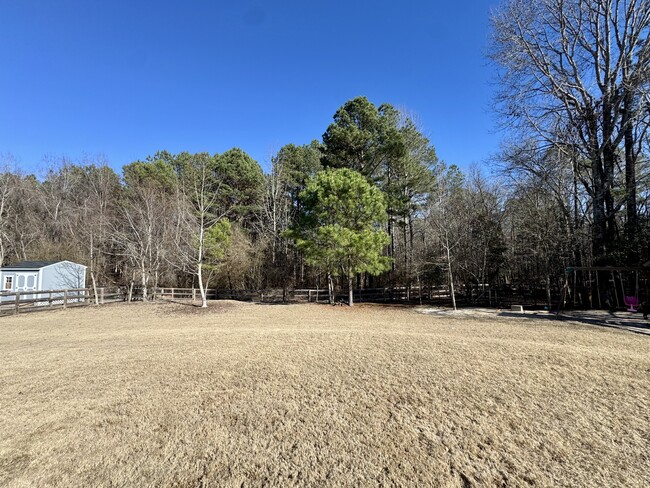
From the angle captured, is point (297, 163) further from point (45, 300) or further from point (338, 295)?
point (45, 300)

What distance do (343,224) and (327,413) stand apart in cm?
1332

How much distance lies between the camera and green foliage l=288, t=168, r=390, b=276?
15.9 meters

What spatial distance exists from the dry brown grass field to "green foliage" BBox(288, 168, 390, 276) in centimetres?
874

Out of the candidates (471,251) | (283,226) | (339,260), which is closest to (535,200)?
(471,251)

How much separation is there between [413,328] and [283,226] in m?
18.1

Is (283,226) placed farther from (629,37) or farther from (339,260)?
(629,37)

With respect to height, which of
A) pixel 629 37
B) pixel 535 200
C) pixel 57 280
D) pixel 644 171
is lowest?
pixel 57 280

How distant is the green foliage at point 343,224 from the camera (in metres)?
15.9

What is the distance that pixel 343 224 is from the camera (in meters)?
16.7

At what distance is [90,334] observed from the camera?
895 centimetres

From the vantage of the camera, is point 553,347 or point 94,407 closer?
point 94,407

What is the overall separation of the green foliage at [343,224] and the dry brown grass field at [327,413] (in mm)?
8742

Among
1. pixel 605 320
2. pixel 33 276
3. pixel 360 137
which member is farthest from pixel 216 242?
pixel 605 320

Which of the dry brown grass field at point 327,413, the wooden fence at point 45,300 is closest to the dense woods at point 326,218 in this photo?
the wooden fence at point 45,300
